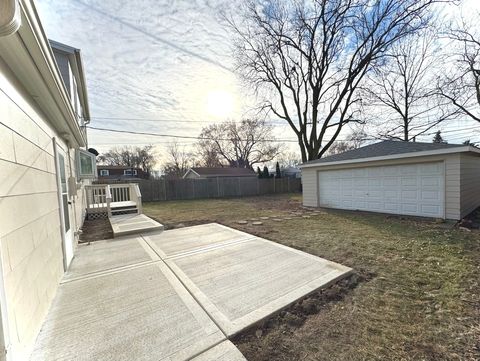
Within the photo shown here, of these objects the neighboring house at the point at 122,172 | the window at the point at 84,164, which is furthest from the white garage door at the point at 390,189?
the neighboring house at the point at 122,172

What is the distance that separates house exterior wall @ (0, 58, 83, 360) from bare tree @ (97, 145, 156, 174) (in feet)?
123

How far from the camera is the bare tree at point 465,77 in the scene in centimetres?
1127

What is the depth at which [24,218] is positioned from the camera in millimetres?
1792

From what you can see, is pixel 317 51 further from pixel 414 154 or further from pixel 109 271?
pixel 109 271

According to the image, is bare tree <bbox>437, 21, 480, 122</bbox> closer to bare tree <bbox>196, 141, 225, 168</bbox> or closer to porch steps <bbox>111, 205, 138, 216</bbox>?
porch steps <bbox>111, 205, 138, 216</bbox>

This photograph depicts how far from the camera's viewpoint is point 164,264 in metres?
3.42

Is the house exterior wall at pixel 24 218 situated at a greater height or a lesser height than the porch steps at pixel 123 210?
greater

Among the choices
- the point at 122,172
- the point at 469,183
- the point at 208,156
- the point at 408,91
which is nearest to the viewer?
the point at 469,183

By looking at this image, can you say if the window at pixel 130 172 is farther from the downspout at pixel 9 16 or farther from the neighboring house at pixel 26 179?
the downspout at pixel 9 16

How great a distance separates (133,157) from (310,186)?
35573 millimetres

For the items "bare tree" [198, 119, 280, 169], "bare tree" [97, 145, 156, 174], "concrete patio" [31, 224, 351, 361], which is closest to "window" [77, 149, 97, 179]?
"concrete patio" [31, 224, 351, 361]

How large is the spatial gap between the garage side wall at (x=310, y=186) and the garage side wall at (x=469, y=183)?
16.0 ft

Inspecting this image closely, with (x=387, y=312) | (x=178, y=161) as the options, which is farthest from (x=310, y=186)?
(x=178, y=161)

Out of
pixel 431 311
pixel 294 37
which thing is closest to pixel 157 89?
pixel 294 37
